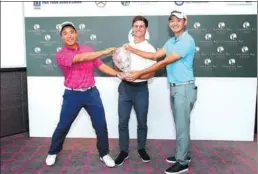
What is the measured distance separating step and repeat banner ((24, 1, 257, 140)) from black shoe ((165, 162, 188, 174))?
0.94m

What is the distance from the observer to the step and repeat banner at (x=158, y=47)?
341 centimetres

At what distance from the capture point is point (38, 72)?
3.61 m

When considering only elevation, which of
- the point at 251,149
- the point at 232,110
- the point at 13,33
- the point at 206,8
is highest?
the point at 206,8

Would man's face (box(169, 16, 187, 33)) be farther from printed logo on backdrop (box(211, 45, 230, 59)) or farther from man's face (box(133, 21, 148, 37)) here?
printed logo on backdrop (box(211, 45, 230, 59))

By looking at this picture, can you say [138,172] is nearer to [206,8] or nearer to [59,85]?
[59,85]

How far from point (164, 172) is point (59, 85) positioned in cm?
179

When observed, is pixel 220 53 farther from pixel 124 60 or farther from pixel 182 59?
pixel 124 60

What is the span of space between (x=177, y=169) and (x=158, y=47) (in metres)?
1.52

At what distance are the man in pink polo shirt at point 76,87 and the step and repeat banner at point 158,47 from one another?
78cm

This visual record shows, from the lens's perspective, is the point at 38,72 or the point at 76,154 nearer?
the point at 76,154

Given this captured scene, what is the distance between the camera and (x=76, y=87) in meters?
2.73

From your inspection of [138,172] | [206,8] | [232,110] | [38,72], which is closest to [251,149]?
[232,110]

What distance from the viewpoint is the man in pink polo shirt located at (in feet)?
8.72

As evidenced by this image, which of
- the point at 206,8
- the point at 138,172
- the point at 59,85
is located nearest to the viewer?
the point at 138,172
